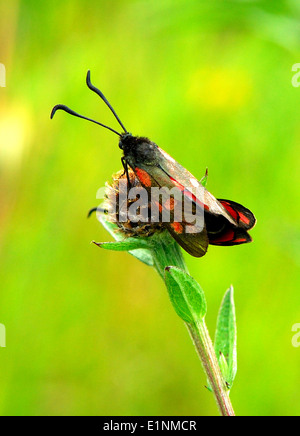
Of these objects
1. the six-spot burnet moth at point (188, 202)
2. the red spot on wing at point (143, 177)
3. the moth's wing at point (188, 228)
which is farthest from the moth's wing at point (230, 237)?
the red spot on wing at point (143, 177)

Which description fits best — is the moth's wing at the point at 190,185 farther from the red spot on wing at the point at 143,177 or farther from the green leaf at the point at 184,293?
the green leaf at the point at 184,293

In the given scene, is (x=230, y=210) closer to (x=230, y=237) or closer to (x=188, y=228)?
(x=230, y=237)

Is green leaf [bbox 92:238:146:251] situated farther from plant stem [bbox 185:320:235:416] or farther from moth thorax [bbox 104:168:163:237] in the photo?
plant stem [bbox 185:320:235:416]

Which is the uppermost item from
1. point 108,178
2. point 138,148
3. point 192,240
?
point 108,178

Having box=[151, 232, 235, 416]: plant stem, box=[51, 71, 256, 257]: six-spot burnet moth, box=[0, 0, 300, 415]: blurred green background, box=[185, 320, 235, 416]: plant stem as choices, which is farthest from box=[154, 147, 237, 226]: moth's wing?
box=[0, 0, 300, 415]: blurred green background

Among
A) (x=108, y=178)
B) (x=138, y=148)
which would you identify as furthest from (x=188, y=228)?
(x=108, y=178)
